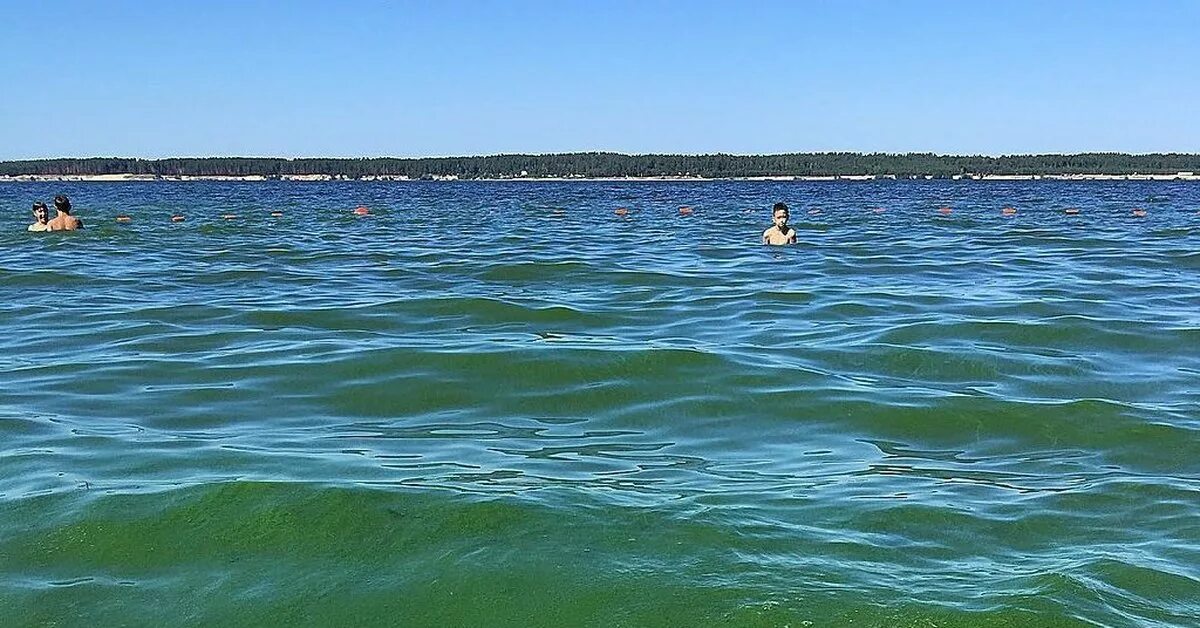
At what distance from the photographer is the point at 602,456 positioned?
661 centimetres

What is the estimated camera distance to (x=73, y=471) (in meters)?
6.09

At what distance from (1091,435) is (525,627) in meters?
4.40

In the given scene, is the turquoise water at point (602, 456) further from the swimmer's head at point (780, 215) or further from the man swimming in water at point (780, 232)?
the man swimming in water at point (780, 232)

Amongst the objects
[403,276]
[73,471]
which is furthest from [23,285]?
[73,471]

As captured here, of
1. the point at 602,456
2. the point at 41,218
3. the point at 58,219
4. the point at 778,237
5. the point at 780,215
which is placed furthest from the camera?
the point at 41,218

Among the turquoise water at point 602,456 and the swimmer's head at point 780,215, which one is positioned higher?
the swimmer's head at point 780,215

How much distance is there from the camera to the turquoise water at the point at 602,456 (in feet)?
14.5

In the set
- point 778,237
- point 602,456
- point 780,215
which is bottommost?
point 602,456

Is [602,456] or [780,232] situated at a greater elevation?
[780,232]

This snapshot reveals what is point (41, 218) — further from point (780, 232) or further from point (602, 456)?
point (602, 456)

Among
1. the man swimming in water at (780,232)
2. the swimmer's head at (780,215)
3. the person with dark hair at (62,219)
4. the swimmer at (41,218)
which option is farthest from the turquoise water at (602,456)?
the swimmer at (41,218)

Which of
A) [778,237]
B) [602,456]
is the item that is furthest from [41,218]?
[602,456]

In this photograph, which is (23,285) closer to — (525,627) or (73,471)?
(73,471)

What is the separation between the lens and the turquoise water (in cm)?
442
